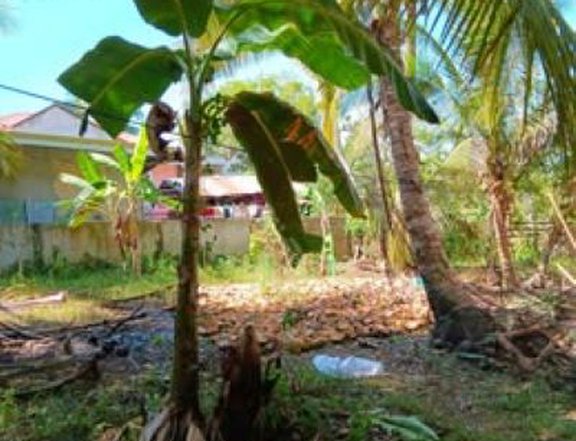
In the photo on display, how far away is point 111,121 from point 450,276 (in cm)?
440

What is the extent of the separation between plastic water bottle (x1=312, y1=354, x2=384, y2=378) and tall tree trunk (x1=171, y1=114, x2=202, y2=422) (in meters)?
2.62

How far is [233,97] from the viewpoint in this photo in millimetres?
4766

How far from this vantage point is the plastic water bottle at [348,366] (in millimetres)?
7004

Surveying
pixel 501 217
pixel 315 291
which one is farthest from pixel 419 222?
pixel 501 217

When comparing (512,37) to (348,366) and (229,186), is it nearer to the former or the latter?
(348,366)

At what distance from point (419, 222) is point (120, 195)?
7.29 meters

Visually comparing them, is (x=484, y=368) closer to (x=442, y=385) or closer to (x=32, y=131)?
(x=442, y=385)

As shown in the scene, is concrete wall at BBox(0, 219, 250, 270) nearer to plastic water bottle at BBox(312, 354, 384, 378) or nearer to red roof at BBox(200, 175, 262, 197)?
red roof at BBox(200, 175, 262, 197)

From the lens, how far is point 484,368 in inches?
286

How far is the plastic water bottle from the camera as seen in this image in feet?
23.0

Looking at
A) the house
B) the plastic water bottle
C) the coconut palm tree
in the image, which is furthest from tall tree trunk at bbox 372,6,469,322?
the house

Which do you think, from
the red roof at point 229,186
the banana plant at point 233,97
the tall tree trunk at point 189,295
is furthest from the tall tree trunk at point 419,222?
the red roof at point 229,186

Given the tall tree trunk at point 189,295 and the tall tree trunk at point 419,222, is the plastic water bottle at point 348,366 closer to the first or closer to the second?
the tall tree trunk at point 419,222

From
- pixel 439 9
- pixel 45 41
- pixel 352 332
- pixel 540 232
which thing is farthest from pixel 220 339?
Result: pixel 540 232
